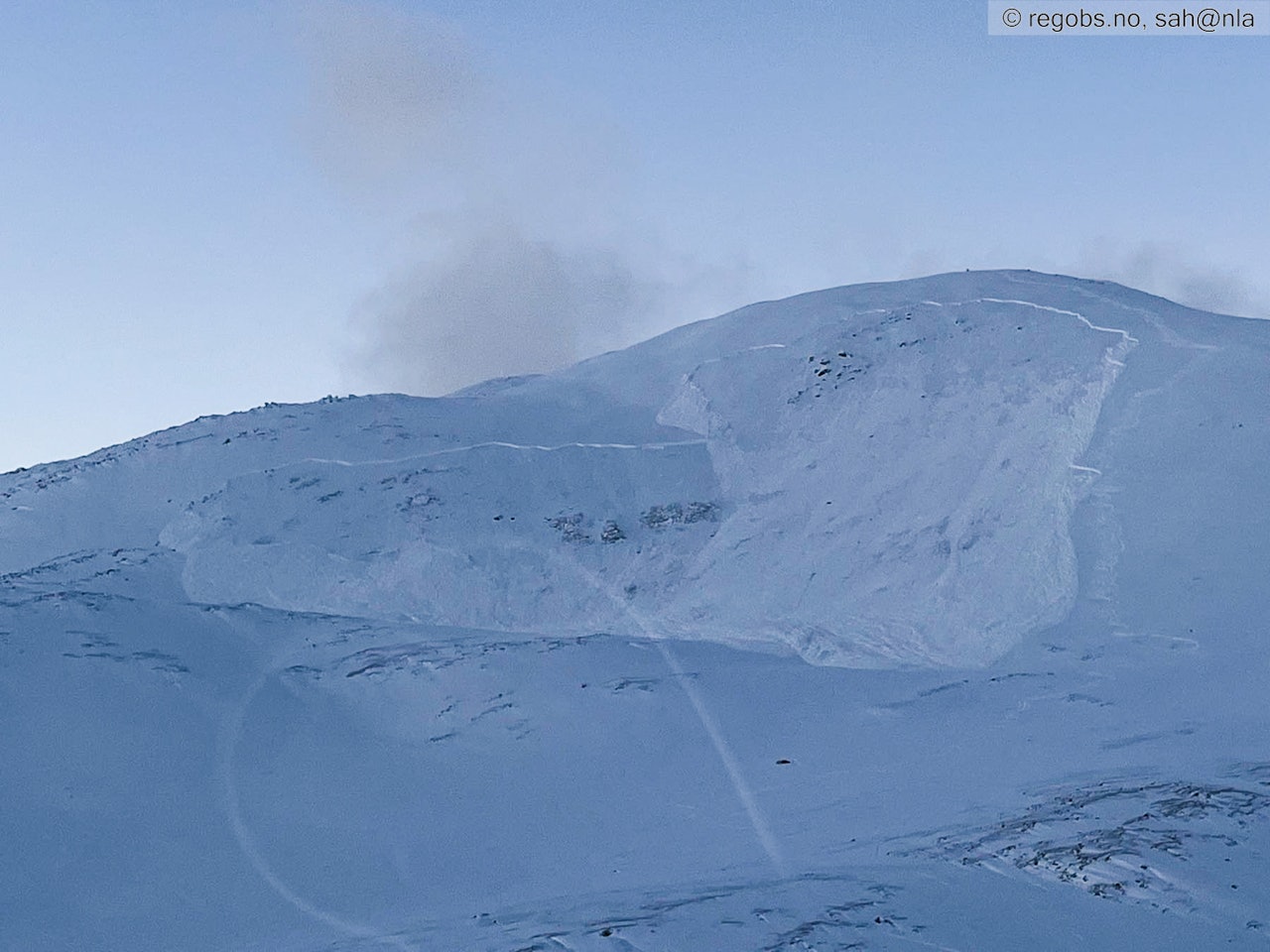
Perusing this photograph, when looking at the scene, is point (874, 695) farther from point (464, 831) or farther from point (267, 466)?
point (267, 466)

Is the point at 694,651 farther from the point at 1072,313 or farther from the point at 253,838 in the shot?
the point at 1072,313

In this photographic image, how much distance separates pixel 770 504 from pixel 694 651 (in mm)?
4187

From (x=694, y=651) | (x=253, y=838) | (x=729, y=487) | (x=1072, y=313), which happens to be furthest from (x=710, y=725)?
(x=1072, y=313)

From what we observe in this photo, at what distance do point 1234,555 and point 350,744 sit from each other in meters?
11.7

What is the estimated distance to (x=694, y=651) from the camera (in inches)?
693

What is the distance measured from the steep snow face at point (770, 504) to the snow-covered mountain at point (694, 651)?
0.24 feet

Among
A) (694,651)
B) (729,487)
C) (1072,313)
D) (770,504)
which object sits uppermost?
(1072,313)

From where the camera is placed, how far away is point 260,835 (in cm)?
1325

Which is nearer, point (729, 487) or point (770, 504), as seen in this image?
point (770, 504)

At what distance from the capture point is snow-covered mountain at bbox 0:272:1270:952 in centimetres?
1068

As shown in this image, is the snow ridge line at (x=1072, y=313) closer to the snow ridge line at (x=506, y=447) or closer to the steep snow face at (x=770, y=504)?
the steep snow face at (x=770, y=504)

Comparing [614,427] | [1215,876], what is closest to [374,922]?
[1215,876]

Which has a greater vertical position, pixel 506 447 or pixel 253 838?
pixel 506 447

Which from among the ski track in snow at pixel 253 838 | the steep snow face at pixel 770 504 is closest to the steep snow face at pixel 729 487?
the steep snow face at pixel 770 504
